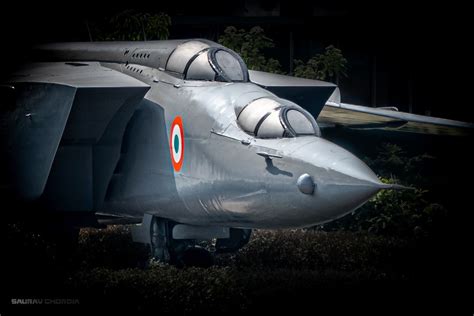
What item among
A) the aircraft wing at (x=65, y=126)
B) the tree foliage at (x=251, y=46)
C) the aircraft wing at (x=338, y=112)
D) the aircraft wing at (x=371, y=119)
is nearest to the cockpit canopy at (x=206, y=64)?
the aircraft wing at (x=65, y=126)

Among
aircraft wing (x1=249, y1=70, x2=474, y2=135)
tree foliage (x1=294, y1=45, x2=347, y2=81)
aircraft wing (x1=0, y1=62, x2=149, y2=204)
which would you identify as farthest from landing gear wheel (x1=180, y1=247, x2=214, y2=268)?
tree foliage (x1=294, y1=45, x2=347, y2=81)

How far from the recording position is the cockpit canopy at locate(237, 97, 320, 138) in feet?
38.3

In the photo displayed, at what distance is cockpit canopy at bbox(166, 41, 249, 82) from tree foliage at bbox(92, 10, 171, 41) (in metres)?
8.38

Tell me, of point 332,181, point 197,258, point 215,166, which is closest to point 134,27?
point 197,258

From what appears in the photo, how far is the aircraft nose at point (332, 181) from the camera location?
10.6 m

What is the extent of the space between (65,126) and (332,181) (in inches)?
169

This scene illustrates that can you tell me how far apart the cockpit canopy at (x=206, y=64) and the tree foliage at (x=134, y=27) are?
8.38 metres

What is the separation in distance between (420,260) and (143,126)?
5000 millimetres

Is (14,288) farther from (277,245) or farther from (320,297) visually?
(277,245)

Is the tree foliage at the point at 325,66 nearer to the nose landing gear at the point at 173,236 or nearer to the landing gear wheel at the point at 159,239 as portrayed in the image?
the nose landing gear at the point at 173,236

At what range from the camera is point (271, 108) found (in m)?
11.9

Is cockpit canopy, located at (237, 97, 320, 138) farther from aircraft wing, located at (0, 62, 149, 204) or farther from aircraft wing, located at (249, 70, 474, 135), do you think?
aircraft wing, located at (249, 70, 474, 135)

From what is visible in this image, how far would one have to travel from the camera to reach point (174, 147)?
13.2 metres

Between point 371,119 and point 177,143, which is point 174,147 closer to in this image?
point 177,143
